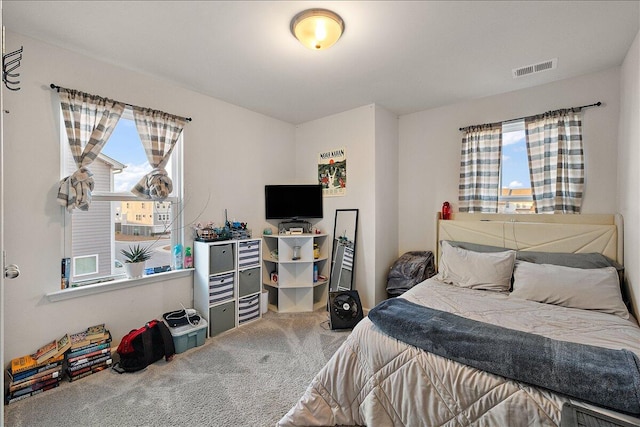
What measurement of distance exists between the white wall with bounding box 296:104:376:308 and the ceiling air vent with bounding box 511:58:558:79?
1394 mm

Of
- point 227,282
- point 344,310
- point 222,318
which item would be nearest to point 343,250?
point 344,310

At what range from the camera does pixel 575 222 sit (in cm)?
267

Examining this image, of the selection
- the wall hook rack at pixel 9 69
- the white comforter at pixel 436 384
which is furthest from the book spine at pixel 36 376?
the wall hook rack at pixel 9 69

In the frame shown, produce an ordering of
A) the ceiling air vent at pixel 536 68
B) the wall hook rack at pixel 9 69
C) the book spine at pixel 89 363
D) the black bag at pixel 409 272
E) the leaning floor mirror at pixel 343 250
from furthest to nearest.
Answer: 1. the leaning floor mirror at pixel 343 250
2. the black bag at pixel 409 272
3. the ceiling air vent at pixel 536 68
4. the book spine at pixel 89 363
5. the wall hook rack at pixel 9 69

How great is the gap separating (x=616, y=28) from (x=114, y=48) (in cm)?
369

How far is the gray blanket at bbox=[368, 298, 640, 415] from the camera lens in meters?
1.14

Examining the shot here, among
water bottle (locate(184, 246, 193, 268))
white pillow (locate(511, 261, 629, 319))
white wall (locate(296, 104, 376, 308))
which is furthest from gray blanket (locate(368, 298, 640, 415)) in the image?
water bottle (locate(184, 246, 193, 268))

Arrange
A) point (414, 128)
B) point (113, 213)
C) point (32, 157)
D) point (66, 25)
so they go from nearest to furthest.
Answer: point (66, 25) → point (32, 157) → point (113, 213) → point (414, 128)

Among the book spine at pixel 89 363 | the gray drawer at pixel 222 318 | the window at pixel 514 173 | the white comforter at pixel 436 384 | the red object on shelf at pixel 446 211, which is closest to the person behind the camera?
the white comforter at pixel 436 384

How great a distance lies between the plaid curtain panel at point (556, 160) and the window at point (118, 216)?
12.0 feet

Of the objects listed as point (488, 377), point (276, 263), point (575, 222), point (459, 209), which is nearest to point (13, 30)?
point (276, 263)

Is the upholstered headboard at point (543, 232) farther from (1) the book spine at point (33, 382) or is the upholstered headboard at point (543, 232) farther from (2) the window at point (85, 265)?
(1) the book spine at point (33, 382)

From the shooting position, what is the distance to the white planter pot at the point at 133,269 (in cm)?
256

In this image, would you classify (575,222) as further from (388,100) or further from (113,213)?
(113,213)
